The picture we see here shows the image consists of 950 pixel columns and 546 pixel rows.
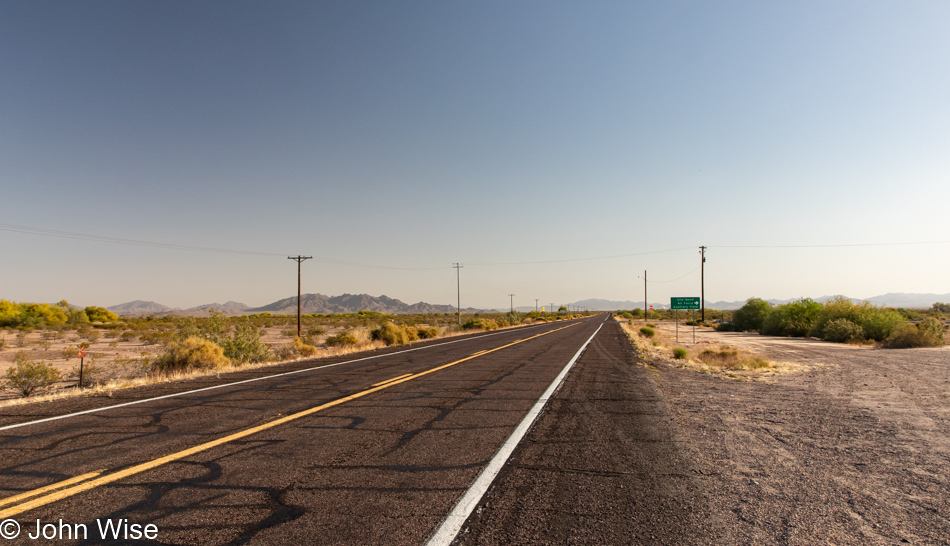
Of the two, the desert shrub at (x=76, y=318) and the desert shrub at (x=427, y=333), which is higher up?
the desert shrub at (x=427, y=333)

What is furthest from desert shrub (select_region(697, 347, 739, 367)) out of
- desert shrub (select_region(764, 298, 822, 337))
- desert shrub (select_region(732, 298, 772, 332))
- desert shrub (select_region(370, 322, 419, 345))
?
desert shrub (select_region(732, 298, 772, 332))

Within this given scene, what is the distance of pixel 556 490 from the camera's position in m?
4.45

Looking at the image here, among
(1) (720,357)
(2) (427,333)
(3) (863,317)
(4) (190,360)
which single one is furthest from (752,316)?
(4) (190,360)

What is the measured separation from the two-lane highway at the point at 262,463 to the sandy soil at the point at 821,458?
264 cm

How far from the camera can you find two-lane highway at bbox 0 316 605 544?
366cm

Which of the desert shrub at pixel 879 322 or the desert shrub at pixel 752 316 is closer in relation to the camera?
the desert shrub at pixel 879 322

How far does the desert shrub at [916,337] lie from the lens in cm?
2680

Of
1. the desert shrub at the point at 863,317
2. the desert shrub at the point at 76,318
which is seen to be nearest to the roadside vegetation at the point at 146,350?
the desert shrub at the point at 76,318

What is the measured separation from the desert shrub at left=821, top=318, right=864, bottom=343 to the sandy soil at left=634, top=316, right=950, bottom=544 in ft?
80.4

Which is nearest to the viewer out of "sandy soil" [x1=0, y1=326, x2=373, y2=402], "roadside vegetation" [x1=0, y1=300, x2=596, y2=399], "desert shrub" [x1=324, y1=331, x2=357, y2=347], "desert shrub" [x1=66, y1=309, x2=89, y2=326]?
"roadside vegetation" [x1=0, y1=300, x2=596, y2=399]

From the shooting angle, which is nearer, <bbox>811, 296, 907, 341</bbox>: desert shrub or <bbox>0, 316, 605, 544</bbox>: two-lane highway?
<bbox>0, 316, 605, 544</bbox>: two-lane highway

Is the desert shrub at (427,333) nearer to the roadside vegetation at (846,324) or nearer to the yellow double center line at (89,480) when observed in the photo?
the yellow double center line at (89,480)

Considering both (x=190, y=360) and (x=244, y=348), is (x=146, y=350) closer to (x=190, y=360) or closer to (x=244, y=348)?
(x=244, y=348)

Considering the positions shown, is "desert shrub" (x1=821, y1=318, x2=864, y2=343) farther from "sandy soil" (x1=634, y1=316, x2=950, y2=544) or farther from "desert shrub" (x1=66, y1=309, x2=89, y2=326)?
"desert shrub" (x1=66, y1=309, x2=89, y2=326)
